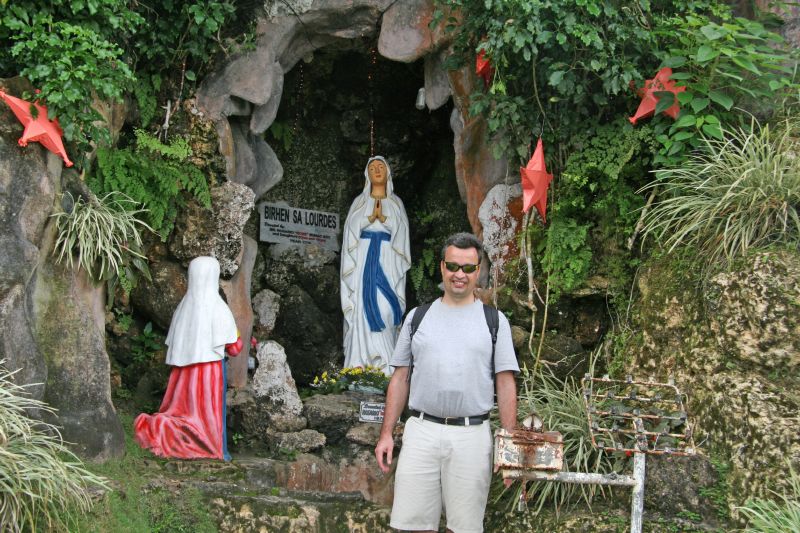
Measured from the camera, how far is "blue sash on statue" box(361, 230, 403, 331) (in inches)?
324

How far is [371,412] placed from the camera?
24.4 ft

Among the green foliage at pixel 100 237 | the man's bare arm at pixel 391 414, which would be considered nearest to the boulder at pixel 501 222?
the green foliage at pixel 100 237

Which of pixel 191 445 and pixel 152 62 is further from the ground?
pixel 152 62

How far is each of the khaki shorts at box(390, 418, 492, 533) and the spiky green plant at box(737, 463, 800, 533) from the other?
1.34m

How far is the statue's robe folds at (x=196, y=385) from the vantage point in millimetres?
6500

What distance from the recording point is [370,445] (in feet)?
24.0

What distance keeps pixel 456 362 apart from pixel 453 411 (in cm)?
24

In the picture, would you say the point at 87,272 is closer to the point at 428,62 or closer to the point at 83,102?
the point at 83,102

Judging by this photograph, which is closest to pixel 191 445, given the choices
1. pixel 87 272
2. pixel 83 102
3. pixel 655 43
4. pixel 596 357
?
pixel 87 272

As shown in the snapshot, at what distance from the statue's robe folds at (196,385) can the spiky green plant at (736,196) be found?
312 centimetres

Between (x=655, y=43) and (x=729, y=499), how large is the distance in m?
3.32

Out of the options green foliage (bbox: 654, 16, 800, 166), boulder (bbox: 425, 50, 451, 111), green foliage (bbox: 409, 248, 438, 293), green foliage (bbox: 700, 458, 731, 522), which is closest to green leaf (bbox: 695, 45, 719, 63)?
green foliage (bbox: 654, 16, 800, 166)

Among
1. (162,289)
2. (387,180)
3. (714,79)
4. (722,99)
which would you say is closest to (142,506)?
(162,289)

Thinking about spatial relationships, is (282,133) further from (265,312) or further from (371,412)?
(371,412)
